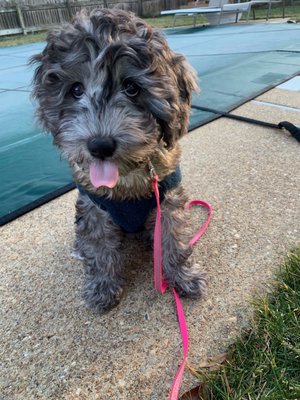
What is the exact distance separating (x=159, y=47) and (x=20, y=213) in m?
1.98

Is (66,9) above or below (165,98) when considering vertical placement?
below

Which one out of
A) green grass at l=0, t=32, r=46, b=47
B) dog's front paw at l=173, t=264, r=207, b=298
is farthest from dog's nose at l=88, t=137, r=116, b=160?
green grass at l=0, t=32, r=46, b=47

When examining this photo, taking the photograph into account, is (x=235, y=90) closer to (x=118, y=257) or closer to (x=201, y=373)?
(x=118, y=257)

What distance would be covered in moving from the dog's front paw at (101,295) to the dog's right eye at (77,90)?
1099 mm

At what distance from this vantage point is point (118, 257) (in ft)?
7.97

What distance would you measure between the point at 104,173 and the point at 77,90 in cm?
48

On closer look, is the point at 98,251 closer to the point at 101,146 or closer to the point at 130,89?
the point at 101,146

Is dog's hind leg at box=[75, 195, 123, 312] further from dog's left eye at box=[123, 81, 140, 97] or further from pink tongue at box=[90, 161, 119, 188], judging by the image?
dog's left eye at box=[123, 81, 140, 97]

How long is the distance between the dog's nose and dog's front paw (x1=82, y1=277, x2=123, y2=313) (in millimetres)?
869

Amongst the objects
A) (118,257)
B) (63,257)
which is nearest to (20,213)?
(63,257)

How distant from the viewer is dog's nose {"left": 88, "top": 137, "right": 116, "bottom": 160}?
179 centimetres

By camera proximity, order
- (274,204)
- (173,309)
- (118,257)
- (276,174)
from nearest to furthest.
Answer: (173,309)
(118,257)
(274,204)
(276,174)

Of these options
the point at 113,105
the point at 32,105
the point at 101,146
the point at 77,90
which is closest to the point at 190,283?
the point at 101,146

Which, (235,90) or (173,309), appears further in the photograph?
(235,90)
